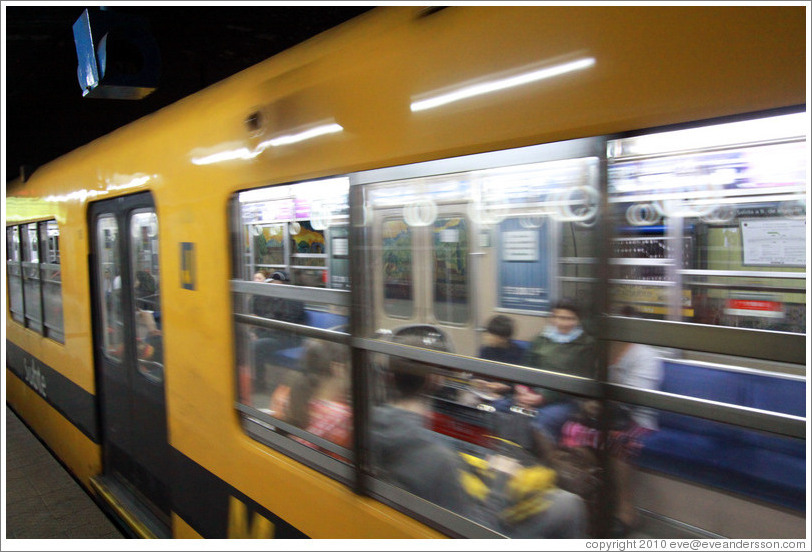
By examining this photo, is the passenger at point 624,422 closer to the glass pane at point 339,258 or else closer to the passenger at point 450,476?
the passenger at point 450,476

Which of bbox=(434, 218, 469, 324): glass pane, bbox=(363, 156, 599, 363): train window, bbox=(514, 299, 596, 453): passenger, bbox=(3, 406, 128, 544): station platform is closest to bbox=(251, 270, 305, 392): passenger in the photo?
bbox=(363, 156, 599, 363): train window

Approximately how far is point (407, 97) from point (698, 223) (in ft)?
3.05

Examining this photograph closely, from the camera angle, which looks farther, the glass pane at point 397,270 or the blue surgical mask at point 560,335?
the glass pane at point 397,270

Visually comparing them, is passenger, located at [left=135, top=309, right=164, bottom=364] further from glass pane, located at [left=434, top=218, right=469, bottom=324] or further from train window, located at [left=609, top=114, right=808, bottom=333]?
train window, located at [left=609, top=114, right=808, bottom=333]

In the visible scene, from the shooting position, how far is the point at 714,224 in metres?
1.15

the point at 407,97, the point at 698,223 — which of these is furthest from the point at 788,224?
the point at 407,97

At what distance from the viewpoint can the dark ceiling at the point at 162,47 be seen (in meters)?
4.38

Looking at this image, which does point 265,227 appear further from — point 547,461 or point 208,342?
point 547,461

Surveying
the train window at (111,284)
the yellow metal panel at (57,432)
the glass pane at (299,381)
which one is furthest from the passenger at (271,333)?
the yellow metal panel at (57,432)

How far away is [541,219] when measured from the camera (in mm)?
1428

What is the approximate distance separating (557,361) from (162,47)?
5.58 meters

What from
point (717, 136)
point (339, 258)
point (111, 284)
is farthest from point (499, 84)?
point (111, 284)

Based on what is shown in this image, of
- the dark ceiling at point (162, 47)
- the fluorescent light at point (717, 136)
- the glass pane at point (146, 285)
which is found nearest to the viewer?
the fluorescent light at point (717, 136)

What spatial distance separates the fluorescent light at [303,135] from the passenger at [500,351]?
902 mm
